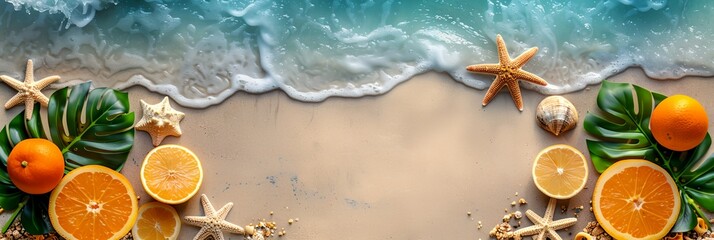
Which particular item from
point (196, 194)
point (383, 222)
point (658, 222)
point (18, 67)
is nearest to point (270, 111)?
point (196, 194)

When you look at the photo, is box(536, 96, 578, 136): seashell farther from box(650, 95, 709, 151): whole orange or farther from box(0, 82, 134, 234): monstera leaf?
box(0, 82, 134, 234): monstera leaf

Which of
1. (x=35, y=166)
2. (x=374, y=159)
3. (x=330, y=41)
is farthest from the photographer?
(x=330, y=41)

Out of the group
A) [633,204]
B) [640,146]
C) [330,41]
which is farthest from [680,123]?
[330,41]

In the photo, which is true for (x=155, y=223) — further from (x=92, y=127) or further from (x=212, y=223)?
(x=92, y=127)

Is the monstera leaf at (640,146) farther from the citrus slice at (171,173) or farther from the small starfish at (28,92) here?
the small starfish at (28,92)

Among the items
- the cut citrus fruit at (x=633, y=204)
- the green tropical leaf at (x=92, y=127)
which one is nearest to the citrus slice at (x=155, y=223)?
the green tropical leaf at (x=92, y=127)

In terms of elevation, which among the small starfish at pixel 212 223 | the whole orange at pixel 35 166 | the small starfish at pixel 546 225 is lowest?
the small starfish at pixel 546 225
